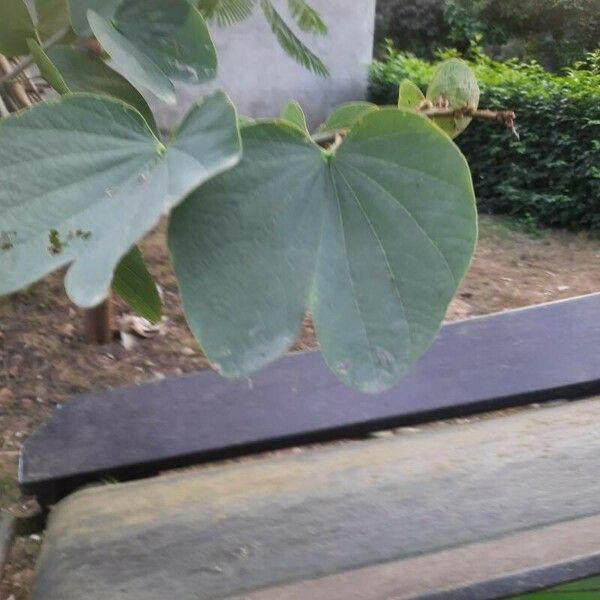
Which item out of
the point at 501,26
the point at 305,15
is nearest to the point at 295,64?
the point at 305,15

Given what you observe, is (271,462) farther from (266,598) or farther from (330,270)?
(330,270)

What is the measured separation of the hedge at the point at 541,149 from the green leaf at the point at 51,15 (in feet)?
15.4

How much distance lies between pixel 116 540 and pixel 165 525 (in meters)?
0.05

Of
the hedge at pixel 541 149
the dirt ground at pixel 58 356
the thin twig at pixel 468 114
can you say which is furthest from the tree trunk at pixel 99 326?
the hedge at pixel 541 149

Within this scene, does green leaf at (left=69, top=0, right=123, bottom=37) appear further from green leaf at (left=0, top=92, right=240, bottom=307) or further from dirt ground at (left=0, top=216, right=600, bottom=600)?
dirt ground at (left=0, top=216, right=600, bottom=600)

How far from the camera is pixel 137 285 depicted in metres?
0.44

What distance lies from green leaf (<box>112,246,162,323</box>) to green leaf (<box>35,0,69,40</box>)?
7.5 inches

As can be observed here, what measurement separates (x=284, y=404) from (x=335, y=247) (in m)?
0.74

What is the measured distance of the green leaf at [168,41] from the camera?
42cm

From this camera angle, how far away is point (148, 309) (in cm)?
47

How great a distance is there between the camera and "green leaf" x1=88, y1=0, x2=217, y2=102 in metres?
0.42

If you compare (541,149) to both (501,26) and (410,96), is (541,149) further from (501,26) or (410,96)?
(410,96)

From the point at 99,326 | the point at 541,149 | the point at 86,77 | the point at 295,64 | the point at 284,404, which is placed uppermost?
the point at 86,77

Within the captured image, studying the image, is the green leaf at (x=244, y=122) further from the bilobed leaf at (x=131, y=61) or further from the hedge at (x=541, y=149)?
the hedge at (x=541, y=149)
